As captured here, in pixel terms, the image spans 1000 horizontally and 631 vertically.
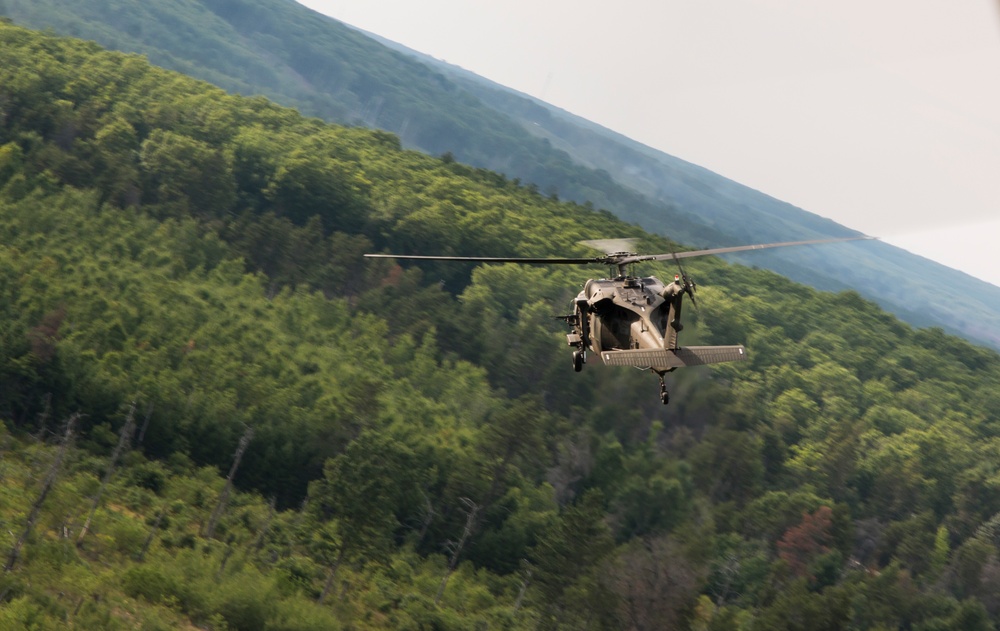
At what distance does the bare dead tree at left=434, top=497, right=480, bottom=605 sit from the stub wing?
62816 millimetres

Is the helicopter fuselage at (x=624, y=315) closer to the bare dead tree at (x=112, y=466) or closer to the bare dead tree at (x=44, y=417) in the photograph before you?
the bare dead tree at (x=112, y=466)

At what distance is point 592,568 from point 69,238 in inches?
2815

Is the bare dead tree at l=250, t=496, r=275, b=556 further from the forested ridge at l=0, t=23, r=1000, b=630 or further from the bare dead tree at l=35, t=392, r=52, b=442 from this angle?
the bare dead tree at l=35, t=392, r=52, b=442

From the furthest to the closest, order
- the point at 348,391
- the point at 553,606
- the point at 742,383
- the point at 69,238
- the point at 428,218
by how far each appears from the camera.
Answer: the point at 428,218, the point at 742,383, the point at 69,238, the point at 348,391, the point at 553,606

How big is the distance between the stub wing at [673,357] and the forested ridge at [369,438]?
142 ft

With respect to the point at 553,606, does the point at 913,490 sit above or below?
above

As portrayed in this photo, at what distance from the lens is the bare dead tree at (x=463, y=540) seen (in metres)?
94.4

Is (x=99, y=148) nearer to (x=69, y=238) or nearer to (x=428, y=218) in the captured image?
(x=69, y=238)

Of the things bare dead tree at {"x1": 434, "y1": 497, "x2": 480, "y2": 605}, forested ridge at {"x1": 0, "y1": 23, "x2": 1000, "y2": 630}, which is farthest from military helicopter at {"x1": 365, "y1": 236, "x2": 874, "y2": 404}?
bare dead tree at {"x1": 434, "y1": 497, "x2": 480, "y2": 605}

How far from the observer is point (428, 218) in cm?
17400

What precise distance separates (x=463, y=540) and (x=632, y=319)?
63393mm

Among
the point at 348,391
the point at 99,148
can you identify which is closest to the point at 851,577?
the point at 348,391

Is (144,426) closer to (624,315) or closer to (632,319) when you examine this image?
(624,315)

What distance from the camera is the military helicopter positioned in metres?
31.5
